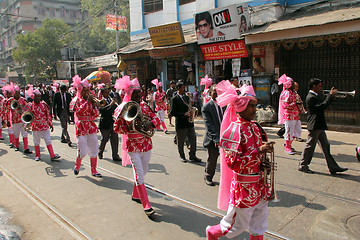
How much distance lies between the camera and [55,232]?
13.4ft

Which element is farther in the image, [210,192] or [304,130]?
[304,130]

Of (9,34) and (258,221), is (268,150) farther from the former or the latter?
(9,34)

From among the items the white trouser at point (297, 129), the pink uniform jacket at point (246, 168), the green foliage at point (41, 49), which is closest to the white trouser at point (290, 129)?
the white trouser at point (297, 129)

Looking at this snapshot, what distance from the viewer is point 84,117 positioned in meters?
6.28

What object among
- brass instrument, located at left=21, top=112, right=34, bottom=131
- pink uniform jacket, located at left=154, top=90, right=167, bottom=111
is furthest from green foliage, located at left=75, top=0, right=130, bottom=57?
brass instrument, located at left=21, top=112, right=34, bottom=131

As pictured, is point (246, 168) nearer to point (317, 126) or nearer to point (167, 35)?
point (317, 126)

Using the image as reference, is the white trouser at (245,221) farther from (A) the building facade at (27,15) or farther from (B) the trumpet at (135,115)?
(A) the building facade at (27,15)

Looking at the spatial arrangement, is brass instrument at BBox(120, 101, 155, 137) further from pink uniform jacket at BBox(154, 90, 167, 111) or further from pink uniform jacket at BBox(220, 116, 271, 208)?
pink uniform jacket at BBox(154, 90, 167, 111)

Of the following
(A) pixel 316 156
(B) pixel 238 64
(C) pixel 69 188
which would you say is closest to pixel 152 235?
(C) pixel 69 188

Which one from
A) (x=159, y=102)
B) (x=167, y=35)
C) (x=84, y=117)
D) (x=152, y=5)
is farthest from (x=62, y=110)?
(x=152, y=5)

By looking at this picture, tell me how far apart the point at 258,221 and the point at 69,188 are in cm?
412

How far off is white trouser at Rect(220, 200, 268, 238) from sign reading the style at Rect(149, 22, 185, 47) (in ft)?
44.4

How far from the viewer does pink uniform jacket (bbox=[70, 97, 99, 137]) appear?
6250mm

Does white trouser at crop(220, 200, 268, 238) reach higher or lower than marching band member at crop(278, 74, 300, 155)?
lower
